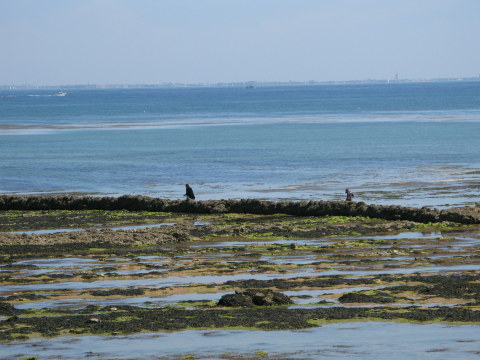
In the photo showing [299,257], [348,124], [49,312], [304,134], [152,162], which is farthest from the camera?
[348,124]

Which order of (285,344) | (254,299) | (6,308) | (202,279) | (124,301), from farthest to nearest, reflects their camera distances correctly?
(202,279), (124,301), (254,299), (6,308), (285,344)

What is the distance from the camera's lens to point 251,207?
143 ft

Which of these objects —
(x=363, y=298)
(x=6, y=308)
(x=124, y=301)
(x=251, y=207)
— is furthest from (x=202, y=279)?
(x=251, y=207)

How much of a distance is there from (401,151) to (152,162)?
2301 centimetres

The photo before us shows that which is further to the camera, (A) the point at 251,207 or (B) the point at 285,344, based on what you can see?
(A) the point at 251,207

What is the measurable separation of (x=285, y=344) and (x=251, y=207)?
83.0ft

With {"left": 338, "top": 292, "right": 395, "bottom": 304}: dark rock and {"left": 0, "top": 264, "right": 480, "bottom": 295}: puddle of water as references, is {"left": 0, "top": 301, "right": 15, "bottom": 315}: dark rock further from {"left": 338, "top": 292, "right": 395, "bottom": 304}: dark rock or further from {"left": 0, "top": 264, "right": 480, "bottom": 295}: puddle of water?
{"left": 338, "top": 292, "right": 395, "bottom": 304}: dark rock

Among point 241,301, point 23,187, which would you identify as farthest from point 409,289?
point 23,187

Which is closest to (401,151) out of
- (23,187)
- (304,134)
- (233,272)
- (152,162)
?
(152,162)

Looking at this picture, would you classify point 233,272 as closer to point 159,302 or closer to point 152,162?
point 159,302

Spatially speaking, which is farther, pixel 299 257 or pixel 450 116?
pixel 450 116

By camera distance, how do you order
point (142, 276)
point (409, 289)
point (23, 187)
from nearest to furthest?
point (409, 289) → point (142, 276) → point (23, 187)

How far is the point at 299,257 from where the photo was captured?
3020 centimetres

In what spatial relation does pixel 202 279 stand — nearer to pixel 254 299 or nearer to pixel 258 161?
pixel 254 299
